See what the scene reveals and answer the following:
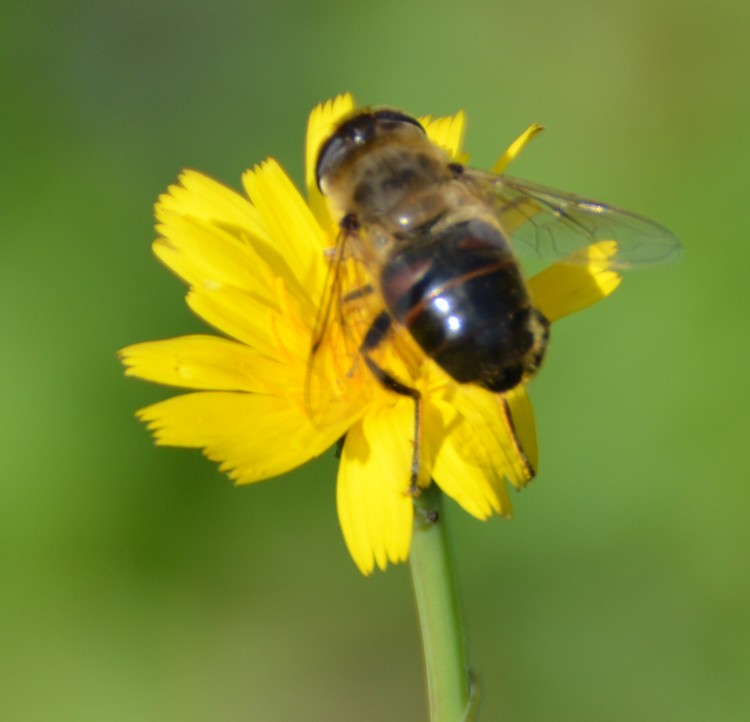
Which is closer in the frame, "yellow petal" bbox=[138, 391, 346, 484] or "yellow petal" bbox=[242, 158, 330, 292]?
"yellow petal" bbox=[138, 391, 346, 484]

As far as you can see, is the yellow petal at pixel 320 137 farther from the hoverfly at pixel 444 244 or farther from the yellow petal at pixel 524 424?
the yellow petal at pixel 524 424

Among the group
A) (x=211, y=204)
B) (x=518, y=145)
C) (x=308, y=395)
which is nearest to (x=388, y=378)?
(x=308, y=395)

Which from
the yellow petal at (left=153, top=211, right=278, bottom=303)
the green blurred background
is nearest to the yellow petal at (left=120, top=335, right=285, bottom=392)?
the yellow petal at (left=153, top=211, right=278, bottom=303)

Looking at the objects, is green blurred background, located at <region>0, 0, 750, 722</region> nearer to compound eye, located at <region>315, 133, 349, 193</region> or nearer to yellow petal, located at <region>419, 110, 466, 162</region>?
yellow petal, located at <region>419, 110, 466, 162</region>

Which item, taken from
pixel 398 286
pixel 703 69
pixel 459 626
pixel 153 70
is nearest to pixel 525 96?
pixel 703 69

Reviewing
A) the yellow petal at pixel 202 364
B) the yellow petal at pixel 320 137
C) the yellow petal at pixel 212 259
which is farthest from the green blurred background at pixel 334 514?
the yellow petal at pixel 202 364

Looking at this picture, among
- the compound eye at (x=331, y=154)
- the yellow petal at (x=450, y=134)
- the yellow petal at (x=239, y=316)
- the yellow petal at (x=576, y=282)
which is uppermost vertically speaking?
the yellow petal at (x=450, y=134)
